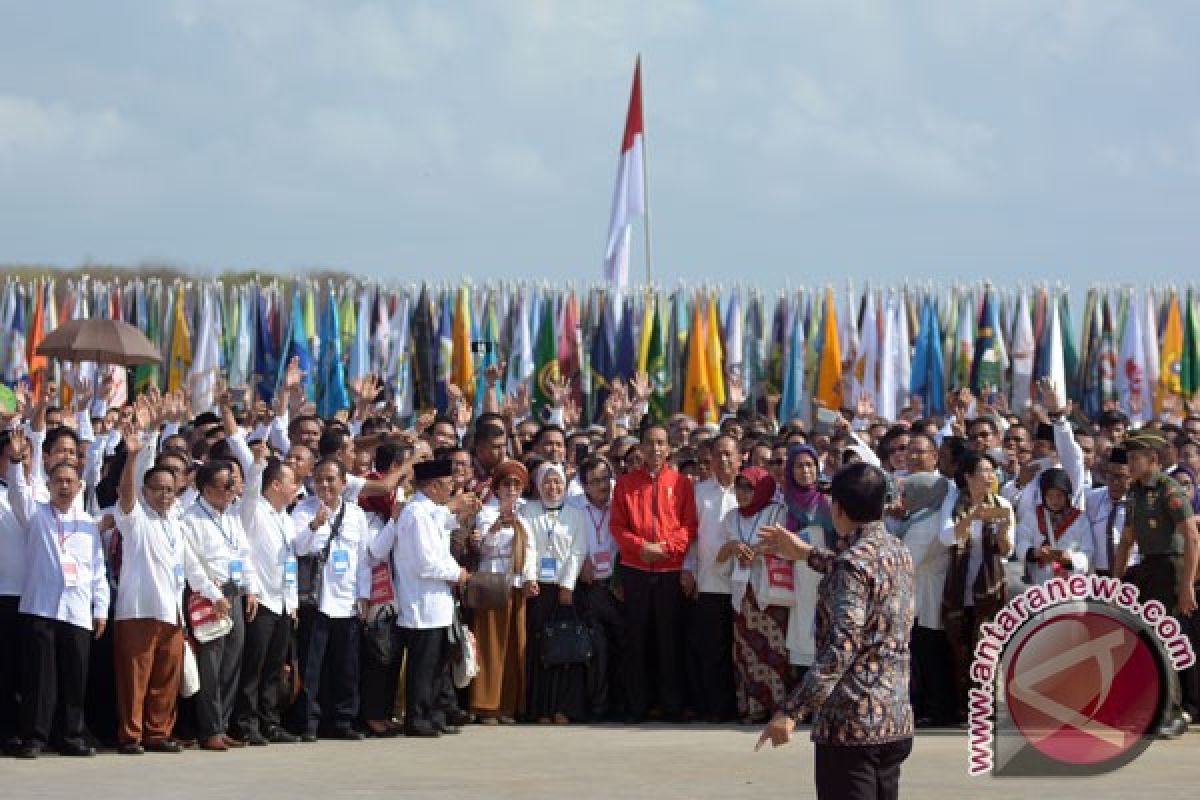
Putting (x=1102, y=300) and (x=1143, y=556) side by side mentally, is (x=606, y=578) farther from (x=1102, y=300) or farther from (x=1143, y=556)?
(x=1102, y=300)

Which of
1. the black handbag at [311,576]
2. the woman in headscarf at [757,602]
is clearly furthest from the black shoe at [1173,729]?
the black handbag at [311,576]

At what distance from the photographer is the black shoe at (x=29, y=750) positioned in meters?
10.1

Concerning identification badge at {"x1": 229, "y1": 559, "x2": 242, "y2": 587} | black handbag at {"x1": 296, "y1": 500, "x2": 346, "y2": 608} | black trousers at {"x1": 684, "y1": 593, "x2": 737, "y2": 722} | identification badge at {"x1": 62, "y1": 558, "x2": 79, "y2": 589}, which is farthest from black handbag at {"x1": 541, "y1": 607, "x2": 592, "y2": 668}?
identification badge at {"x1": 62, "y1": 558, "x2": 79, "y2": 589}

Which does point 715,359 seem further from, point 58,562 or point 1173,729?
point 58,562

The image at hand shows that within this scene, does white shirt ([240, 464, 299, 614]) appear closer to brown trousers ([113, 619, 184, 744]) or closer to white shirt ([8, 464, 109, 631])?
brown trousers ([113, 619, 184, 744])

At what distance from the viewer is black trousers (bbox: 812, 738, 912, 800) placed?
19.9 ft

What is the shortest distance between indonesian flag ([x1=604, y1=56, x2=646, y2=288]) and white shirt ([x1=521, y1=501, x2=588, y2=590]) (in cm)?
1215

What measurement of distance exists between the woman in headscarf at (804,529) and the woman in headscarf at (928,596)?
53cm

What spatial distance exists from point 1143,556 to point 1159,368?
506 inches

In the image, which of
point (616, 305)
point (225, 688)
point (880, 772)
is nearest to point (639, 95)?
point (616, 305)

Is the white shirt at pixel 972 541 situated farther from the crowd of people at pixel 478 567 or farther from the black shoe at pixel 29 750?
the black shoe at pixel 29 750

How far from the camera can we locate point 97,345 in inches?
639

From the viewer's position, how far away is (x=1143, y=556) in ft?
37.8

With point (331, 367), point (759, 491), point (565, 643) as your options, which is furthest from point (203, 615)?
point (331, 367)
